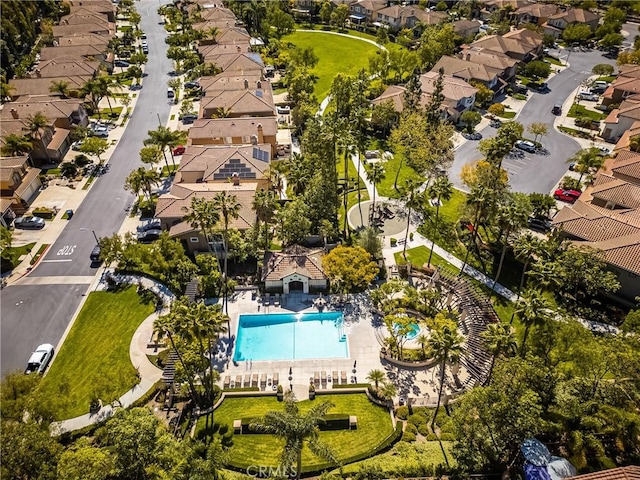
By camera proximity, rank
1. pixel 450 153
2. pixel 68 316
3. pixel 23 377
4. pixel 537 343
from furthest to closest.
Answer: pixel 450 153, pixel 68 316, pixel 537 343, pixel 23 377

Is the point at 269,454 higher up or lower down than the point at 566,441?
lower down

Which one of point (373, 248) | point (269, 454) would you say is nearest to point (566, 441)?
point (269, 454)

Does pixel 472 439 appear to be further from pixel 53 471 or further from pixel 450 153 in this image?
pixel 450 153

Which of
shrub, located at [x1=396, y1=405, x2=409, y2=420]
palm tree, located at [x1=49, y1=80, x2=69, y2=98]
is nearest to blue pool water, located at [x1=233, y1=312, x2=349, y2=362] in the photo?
shrub, located at [x1=396, y1=405, x2=409, y2=420]

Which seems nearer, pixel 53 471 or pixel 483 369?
pixel 53 471

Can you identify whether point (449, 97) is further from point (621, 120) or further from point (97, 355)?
point (97, 355)

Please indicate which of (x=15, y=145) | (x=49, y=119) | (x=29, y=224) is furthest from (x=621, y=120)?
(x=15, y=145)
